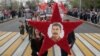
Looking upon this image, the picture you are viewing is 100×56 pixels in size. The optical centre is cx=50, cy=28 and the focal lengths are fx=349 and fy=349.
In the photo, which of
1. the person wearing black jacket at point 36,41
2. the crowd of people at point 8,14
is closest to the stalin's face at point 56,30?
the person wearing black jacket at point 36,41

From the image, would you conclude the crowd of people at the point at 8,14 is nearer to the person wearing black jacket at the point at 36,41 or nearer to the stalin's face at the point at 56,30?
the person wearing black jacket at the point at 36,41

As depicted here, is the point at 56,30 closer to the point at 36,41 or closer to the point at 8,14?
the point at 36,41

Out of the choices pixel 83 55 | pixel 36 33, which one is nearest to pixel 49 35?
pixel 36 33

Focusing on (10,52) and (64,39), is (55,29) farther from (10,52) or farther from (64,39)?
(10,52)

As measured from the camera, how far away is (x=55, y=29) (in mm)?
5734

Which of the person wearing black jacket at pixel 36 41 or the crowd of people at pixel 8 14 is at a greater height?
the person wearing black jacket at pixel 36 41

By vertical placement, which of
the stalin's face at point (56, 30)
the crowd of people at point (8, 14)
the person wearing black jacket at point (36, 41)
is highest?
the stalin's face at point (56, 30)

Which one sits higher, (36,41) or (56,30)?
(56,30)

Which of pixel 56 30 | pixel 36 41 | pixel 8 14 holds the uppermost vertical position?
pixel 56 30

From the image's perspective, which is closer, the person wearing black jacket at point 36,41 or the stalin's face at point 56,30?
the stalin's face at point 56,30

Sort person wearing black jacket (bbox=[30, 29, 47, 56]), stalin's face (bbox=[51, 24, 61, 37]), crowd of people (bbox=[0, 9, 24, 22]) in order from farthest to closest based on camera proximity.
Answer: crowd of people (bbox=[0, 9, 24, 22])
person wearing black jacket (bbox=[30, 29, 47, 56])
stalin's face (bbox=[51, 24, 61, 37])

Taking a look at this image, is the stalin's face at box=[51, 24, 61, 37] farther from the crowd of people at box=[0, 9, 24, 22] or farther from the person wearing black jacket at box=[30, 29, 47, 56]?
the crowd of people at box=[0, 9, 24, 22]

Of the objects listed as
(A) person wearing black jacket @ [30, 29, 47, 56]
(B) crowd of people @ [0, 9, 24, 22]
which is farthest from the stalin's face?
(B) crowd of people @ [0, 9, 24, 22]

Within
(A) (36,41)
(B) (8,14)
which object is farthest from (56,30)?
(B) (8,14)
